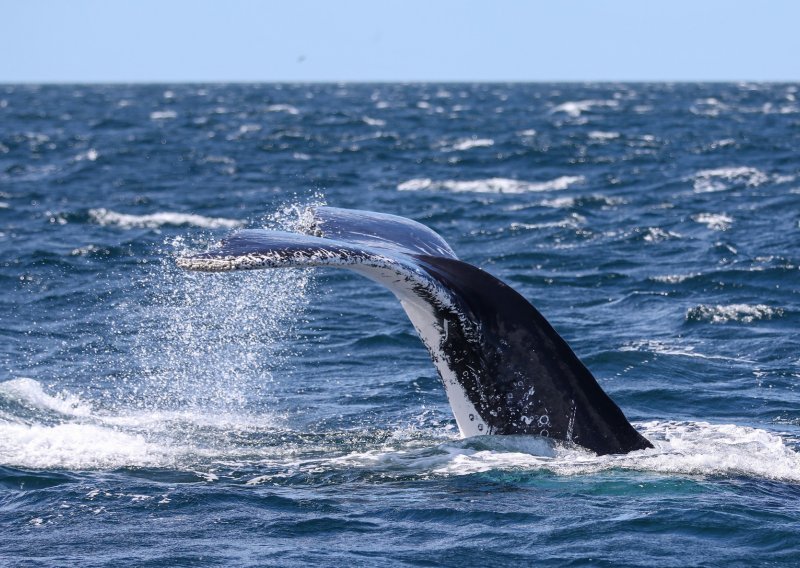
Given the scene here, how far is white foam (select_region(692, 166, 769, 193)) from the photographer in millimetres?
26777

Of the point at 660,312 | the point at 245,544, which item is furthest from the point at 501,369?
the point at 660,312

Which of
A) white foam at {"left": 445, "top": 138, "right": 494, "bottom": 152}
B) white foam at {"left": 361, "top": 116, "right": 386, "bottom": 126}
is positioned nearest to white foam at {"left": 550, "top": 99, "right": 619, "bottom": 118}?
white foam at {"left": 361, "top": 116, "right": 386, "bottom": 126}

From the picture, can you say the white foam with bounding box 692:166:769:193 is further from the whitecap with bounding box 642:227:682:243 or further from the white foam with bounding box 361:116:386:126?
the white foam with bounding box 361:116:386:126

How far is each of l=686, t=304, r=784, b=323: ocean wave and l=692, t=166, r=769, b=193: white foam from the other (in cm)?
1191

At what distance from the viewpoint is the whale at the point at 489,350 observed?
709 cm

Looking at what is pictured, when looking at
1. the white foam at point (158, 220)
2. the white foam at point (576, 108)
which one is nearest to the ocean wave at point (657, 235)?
the white foam at point (158, 220)

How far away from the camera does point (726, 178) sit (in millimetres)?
28234

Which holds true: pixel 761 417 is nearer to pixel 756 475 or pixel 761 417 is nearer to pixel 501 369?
pixel 756 475

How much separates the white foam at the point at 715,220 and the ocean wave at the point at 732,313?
6478mm

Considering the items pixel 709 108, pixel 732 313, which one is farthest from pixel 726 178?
pixel 709 108

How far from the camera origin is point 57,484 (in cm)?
798

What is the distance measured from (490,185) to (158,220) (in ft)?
28.5

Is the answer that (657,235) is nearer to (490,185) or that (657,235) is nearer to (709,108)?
(490,185)

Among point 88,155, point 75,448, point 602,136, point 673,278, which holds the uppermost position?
point 602,136
